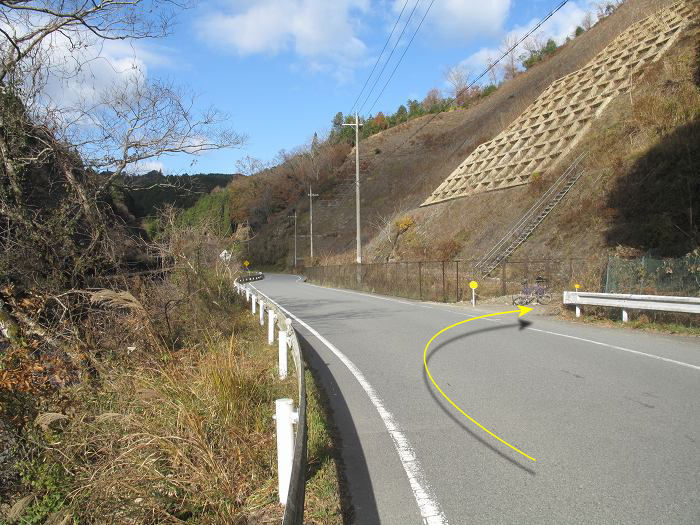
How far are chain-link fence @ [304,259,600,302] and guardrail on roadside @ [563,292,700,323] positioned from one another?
366 centimetres

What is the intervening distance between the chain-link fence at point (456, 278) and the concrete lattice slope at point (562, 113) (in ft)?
37.4

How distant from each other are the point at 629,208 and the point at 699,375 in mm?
19766

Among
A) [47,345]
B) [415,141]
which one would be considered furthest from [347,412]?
[415,141]

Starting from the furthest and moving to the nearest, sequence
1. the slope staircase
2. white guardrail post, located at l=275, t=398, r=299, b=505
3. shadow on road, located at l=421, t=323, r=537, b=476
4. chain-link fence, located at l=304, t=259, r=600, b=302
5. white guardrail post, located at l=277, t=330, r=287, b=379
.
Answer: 1. the slope staircase
2. chain-link fence, located at l=304, t=259, r=600, b=302
3. white guardrail post, located at l=277, t=330, r=287, b=379
4. shadow on road, located at l=421, t=323, r=537, b=476
5. white guardrail post, located at l=275, t=398, r=299, b=505

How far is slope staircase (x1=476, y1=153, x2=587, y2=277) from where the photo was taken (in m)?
30.3

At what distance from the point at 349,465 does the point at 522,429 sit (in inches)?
75.9

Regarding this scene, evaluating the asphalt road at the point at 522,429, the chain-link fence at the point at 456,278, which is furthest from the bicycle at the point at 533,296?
the asphalt road at the point at 522,429

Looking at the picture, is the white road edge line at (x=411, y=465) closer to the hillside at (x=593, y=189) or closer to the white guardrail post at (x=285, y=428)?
the white guardrail post at (x=285, y=428)

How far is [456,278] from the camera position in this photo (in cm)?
2544

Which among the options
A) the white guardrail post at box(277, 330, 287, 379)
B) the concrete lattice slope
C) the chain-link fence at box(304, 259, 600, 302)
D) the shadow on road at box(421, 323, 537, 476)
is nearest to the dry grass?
the white guardrail post at box(277, 330, 287, 379)

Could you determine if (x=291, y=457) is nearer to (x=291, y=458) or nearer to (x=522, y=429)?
(x=291, y=458)

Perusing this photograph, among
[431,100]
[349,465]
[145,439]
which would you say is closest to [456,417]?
[349,465]

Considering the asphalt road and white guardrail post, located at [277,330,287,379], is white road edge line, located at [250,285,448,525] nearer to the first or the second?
the asphalt road

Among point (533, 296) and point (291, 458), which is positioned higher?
point (533, 296)
